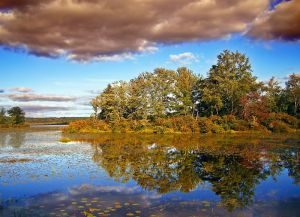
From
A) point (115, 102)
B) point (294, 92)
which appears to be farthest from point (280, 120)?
point (115, 102)

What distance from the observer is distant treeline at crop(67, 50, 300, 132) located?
63.5 m

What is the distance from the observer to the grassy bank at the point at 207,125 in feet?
202

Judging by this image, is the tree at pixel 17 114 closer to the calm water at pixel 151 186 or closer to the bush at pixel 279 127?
the bush at pixel 279 127

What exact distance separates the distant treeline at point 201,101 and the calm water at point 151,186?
3775cm

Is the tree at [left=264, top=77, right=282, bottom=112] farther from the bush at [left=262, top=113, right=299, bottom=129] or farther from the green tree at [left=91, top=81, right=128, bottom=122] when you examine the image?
the green tree at [left=91, top=81, right=128, bottom=122]

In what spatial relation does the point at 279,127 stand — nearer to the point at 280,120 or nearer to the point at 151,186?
the point at 280,120

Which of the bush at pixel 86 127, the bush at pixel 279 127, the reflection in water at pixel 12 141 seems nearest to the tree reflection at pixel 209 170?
the reflection in water at pixel 12 141

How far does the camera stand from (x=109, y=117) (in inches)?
3214

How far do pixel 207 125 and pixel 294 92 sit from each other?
23.2 metres

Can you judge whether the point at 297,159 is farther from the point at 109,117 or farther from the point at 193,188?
the point at 109,117

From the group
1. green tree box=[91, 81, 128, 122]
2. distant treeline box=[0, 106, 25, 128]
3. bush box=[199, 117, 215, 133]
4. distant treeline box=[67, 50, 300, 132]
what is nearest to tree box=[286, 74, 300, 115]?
distant treeline box=[67, 50, 300, 132]

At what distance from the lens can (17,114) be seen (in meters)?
115

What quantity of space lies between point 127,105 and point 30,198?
6236cm

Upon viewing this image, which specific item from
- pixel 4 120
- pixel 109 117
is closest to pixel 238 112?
pixel 109 117
